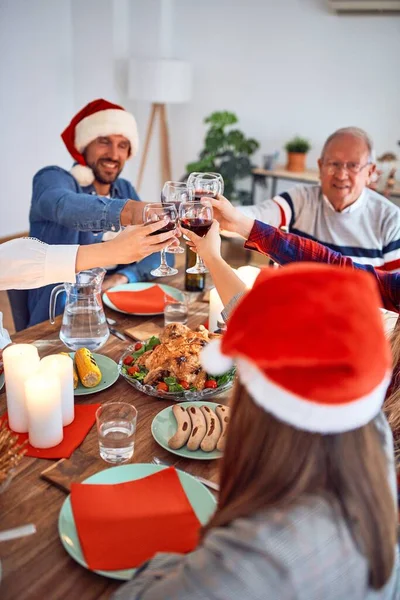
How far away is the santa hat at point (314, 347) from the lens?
68cm

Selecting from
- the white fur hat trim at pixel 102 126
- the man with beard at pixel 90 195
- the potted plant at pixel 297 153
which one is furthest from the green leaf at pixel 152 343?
the potted plant at pixel 297 153

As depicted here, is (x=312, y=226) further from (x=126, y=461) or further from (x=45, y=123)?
(x=45, y=123)

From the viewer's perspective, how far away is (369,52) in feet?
15.3

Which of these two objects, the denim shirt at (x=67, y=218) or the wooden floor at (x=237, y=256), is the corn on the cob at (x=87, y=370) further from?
the wooden floor at (x=237, y=256)

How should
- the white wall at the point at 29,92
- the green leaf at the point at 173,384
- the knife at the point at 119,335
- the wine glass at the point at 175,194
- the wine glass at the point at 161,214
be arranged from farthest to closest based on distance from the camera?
the white wall at the point at 29,92 → the knife at the point at 119,335 → the wine glass at the point at 175,194 → the wine glass at the point at 161,214 → the green leaf at the point at 173,384

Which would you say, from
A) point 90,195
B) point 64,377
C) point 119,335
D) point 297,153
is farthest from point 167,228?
point 297,153

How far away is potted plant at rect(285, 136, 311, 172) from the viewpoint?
481 cm

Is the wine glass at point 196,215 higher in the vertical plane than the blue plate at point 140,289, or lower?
higher

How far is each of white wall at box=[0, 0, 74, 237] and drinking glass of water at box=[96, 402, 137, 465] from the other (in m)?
4.16

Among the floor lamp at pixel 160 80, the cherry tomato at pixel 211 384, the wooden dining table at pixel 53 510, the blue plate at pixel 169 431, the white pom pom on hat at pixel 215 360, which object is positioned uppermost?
the floor lamp at pixel 160 80

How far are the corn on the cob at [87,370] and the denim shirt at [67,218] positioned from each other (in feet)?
2.31

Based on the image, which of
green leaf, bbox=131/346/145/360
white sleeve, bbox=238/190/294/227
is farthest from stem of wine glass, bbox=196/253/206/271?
white sleeve, bbox=238/190/294/227

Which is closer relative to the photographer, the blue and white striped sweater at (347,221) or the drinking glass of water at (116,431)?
the drinking glass of water at (116,431)

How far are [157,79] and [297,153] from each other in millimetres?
1365
